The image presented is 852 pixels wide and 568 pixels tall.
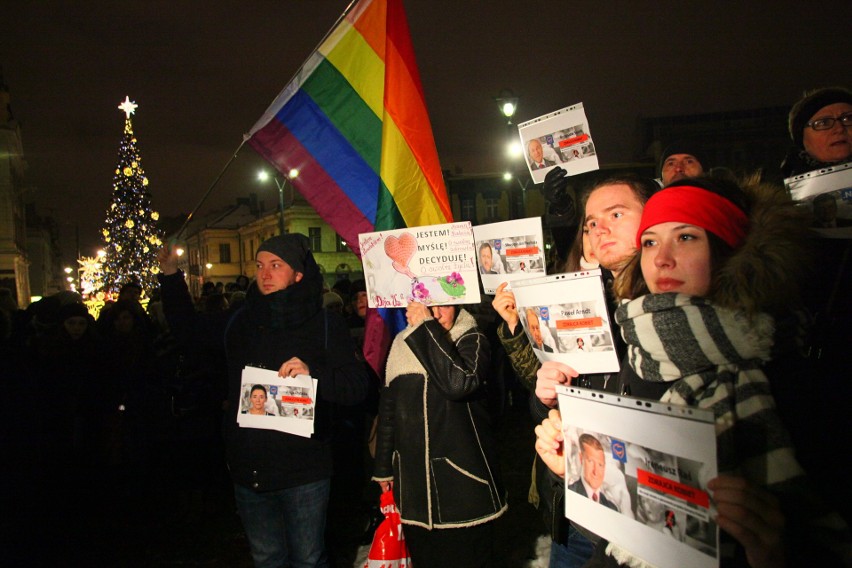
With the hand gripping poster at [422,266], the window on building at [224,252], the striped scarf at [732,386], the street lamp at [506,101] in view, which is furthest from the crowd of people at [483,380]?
the window on building at [224,252]

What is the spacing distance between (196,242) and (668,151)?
86.3 m

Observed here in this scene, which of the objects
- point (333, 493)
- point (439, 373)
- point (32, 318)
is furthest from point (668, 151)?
point (32, 318)

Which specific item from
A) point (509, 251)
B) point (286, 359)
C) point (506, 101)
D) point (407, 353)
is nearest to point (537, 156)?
point (509, 251)

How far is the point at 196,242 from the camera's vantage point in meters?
82.8

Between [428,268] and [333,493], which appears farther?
[333,493]

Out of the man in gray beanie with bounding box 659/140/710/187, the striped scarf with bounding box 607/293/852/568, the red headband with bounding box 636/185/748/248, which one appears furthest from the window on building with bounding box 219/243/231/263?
the striped scarf with bounding box 607/293/852/568

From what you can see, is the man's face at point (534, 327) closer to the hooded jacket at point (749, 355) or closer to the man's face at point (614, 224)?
the man's face at point (614, 224)

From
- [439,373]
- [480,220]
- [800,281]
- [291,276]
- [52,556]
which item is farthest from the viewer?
[480,220]

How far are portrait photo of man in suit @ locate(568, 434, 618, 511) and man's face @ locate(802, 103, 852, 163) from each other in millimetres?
2156

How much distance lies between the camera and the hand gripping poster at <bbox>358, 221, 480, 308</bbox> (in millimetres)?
3615

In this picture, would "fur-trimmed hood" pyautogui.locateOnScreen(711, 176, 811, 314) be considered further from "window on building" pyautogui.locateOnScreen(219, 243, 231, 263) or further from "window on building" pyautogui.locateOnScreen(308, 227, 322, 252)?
"window on building" pyautogui.locateOnScreen(219, 243, 231, 263)

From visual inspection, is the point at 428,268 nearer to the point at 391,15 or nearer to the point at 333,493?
the point at 391,15

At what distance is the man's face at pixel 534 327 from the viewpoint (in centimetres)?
254

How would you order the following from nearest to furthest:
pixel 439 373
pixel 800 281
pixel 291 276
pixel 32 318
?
pixel 800 281 < pixel 439 373 < pixel 291 276 < pixel 32 318
